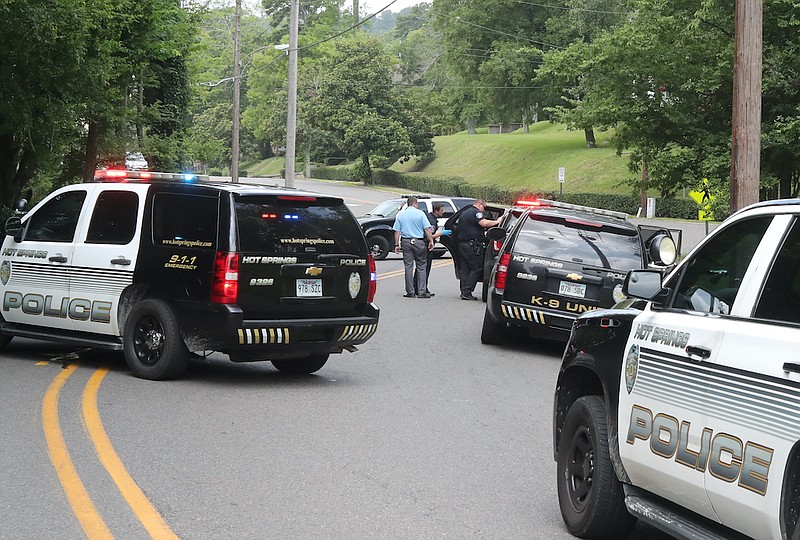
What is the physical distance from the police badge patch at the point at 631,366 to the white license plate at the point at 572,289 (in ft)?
28.1

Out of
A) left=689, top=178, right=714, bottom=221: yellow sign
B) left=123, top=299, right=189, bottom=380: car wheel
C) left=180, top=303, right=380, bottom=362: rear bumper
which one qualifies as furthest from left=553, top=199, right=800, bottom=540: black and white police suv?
left=689, top=178, right=714, bottom=221: yellow sign

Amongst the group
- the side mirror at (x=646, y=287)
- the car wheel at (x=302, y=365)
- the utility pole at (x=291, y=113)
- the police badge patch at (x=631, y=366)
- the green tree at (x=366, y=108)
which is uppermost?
the green tree at (x=366, y=108)

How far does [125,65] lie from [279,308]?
1463 centimetres

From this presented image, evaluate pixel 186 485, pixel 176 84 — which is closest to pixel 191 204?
pixel 186 485

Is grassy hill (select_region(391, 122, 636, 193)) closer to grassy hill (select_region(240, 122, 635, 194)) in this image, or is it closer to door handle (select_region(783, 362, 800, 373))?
grassy hill (select_region(240, 122, 635, 194))

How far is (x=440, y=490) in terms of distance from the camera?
7.11 metres

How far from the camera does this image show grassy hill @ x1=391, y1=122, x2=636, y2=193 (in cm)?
6719

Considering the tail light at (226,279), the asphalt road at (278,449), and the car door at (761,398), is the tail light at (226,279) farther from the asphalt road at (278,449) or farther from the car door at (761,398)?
Answer: the car door at (761,398)

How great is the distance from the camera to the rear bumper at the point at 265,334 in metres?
10.6

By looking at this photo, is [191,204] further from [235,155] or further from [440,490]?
[235,155]

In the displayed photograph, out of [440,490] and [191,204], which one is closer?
[440,490]

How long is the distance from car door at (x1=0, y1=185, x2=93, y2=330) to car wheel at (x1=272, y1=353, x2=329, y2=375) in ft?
7.48

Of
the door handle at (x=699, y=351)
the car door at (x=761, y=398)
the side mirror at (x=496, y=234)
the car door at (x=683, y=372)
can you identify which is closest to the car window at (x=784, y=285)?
the car door at (x=761, y=398)

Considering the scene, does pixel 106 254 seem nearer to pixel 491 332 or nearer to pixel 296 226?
pixel 296 226
